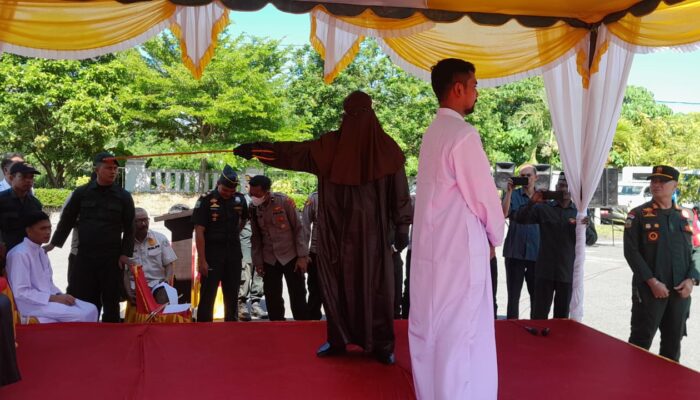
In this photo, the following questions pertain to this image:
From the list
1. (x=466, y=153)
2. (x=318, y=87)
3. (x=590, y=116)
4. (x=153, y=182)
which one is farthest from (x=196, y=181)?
(x=466, y=153)

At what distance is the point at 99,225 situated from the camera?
501 centimetres

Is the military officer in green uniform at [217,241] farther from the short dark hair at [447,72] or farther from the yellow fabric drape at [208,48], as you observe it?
the short dark hair at [447,72]

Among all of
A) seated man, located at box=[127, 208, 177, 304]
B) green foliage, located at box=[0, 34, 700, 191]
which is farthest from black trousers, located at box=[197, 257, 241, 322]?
green foliage, located at box=[0, 34, 700, 191]

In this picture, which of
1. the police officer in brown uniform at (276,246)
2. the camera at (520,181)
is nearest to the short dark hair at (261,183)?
the police officer in brown uniform at (276,246)

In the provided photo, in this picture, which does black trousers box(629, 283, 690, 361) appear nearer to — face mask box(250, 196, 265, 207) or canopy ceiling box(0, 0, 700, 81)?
canopy ceiling box(0, 0, 700, 81)

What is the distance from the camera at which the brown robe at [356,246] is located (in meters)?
3.65

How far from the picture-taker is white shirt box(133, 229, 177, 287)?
5.40m

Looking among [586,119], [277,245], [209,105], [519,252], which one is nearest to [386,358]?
[277,245]

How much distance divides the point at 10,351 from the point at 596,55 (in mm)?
4780

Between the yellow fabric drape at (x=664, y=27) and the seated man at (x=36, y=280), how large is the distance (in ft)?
15.9

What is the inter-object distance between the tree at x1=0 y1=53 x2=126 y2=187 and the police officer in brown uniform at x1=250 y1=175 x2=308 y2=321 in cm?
1747

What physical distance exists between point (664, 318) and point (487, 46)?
283 centimetres

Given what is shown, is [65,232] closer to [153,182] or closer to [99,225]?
[99,225]

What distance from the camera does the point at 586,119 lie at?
203 inches
